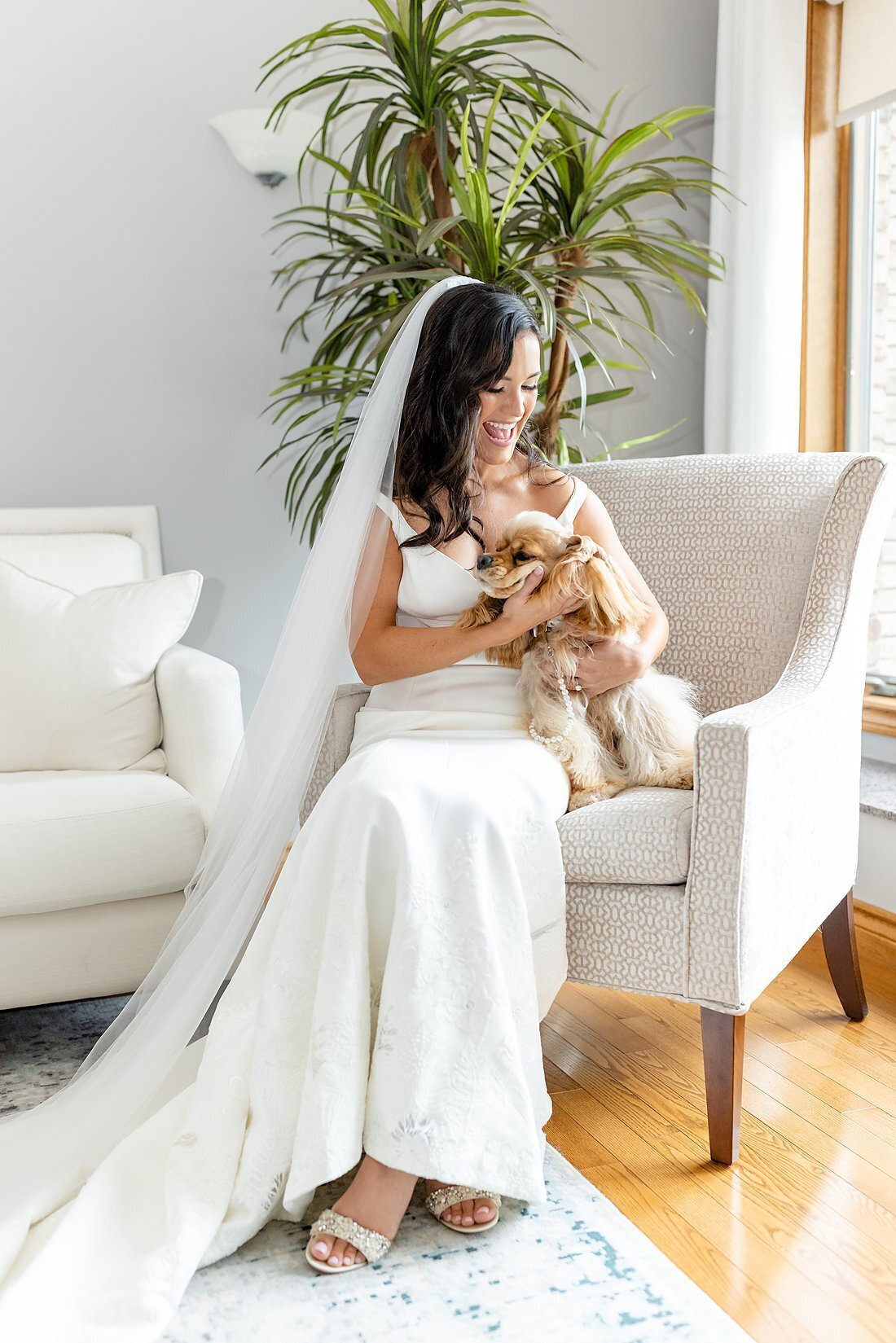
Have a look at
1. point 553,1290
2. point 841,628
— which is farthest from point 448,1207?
point 841,628

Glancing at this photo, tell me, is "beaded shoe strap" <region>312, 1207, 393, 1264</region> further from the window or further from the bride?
the window

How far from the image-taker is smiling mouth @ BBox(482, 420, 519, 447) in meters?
Result: 1.86

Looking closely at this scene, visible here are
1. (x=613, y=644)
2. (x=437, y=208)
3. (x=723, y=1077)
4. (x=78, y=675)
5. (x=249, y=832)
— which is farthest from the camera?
(x=437, y=208)

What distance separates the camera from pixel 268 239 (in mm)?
2945

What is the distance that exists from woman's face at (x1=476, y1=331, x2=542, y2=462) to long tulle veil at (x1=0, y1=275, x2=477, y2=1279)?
5.9 inches

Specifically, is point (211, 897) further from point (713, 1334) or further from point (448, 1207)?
point (713, 1334)

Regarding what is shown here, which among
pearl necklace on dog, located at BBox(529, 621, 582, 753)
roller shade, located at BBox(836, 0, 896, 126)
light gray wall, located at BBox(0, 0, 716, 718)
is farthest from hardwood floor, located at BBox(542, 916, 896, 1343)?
roller shade, located at BBox(836, 0, 896, 126)

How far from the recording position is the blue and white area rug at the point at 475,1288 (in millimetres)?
1260

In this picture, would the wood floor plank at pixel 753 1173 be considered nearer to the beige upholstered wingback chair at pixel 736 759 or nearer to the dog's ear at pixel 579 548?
the beige upholstered wingback chair at pixel 736 759

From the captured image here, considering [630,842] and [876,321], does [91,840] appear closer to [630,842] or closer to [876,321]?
[630,842]

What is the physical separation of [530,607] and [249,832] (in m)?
0.55

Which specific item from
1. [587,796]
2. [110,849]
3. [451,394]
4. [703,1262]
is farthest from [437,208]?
[703,1262]

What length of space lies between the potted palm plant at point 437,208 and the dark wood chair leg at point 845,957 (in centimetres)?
114

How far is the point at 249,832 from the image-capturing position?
1698 millimetres
